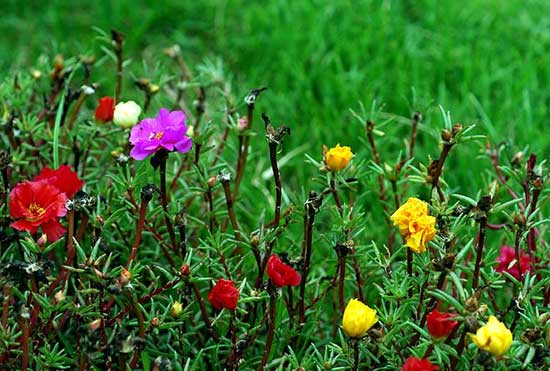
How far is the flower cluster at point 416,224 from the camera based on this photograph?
1.64 m

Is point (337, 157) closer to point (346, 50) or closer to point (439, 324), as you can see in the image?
point (439, 324)

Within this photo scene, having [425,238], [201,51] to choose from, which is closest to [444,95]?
[201,51]

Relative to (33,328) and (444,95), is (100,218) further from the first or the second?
(444,95)

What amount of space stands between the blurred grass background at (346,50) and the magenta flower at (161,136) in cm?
109

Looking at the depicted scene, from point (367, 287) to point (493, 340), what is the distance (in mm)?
782

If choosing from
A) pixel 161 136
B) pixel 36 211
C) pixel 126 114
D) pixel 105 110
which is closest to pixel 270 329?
pixel 161 136

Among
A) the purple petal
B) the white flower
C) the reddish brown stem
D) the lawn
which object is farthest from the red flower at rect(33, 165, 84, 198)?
the reddish brown stem

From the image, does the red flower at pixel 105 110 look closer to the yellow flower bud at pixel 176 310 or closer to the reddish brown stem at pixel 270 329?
the yellow flower bud at pixel 176 310

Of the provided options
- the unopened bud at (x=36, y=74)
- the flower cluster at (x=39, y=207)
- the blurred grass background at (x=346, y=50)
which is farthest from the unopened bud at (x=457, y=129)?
the unopened bud at (x=36, y=74)

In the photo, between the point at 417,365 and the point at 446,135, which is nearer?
the point at 417,365

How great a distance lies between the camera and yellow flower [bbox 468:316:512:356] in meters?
1.44

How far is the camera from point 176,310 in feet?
5.84

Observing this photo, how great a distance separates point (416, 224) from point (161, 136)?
1.89 feet

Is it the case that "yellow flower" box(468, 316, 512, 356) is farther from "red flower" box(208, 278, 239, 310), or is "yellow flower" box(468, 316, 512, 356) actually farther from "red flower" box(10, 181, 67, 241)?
"red flower" box(10, 181, 67, 241)
